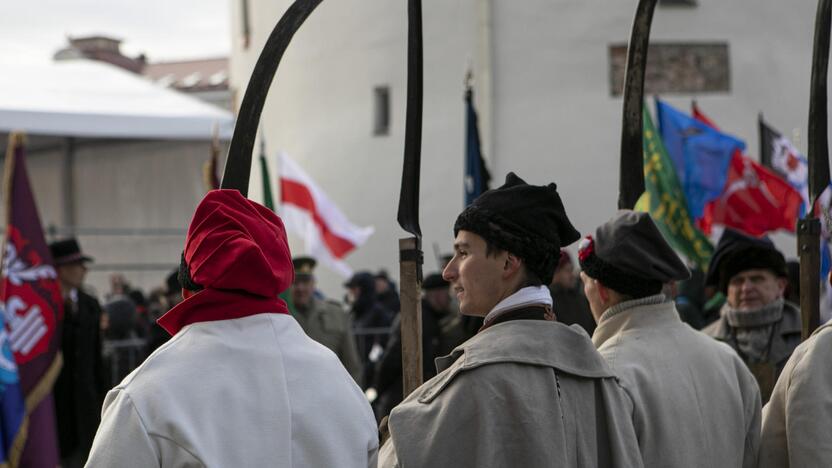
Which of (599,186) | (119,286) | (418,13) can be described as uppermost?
(418,13)

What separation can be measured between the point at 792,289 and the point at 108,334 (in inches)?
293

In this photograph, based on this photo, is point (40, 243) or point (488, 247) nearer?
point (488, 247)

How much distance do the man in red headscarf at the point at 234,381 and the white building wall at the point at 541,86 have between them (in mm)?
17738

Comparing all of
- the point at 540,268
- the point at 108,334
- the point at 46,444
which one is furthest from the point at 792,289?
the point at 108,334

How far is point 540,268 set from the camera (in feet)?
12.6

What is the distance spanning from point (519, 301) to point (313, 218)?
1157 cm

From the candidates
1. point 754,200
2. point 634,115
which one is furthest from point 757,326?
point 754,200

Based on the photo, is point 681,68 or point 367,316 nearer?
point 367,316

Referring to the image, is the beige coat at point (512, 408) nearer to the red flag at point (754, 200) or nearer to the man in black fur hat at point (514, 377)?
the man in black fur hat at point (514, 377)

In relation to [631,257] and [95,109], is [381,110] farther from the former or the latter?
[631,257]

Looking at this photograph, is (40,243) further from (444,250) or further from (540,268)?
(444,250)

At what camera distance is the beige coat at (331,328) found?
33.5 feet

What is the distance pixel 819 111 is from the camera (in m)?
5.58

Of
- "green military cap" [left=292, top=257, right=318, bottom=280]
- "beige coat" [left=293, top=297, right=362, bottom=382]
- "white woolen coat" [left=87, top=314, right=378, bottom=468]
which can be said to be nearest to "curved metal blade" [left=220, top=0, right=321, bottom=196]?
"white woolen coat" [left=87, top=314, right=378, bottom=468]
